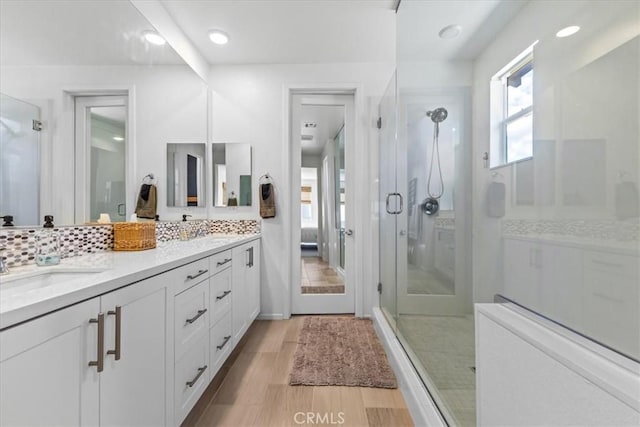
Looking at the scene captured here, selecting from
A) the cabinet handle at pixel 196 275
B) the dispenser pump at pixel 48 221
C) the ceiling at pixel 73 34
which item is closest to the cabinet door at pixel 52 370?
the cabinet handle at pixel 196 275

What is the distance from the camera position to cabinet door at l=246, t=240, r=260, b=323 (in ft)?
7.39

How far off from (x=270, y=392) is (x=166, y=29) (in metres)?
2.62

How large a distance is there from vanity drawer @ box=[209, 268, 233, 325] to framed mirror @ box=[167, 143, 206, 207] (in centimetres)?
92

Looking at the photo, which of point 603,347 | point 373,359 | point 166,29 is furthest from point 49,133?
point 373,359

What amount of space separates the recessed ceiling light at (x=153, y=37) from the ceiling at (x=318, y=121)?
1269 mm

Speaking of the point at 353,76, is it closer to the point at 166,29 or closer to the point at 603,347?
the point at 166,29

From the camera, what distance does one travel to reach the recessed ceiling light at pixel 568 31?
1281mm

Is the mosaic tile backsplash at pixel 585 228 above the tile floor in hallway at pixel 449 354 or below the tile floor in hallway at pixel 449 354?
above

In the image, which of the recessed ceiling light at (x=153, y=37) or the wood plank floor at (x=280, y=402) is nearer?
the wood plank floor at (x=280, y=402)

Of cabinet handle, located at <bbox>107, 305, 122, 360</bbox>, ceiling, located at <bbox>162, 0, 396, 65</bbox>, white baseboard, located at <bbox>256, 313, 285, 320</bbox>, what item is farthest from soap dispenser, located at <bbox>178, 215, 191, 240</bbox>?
ceiling, located at <bbox>162, 0, 396, 65</bbox>

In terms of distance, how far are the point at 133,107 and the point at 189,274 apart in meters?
1.17

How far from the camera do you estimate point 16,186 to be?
3.43ft

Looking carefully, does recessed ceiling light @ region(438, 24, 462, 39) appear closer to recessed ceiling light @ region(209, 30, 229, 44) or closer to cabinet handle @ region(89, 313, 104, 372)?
recessed ceiling light @ region(209, 30, 229, 44)

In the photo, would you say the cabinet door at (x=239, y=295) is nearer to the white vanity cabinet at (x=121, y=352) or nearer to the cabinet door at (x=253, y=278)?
the cabinet door at (x=253, y=278)
